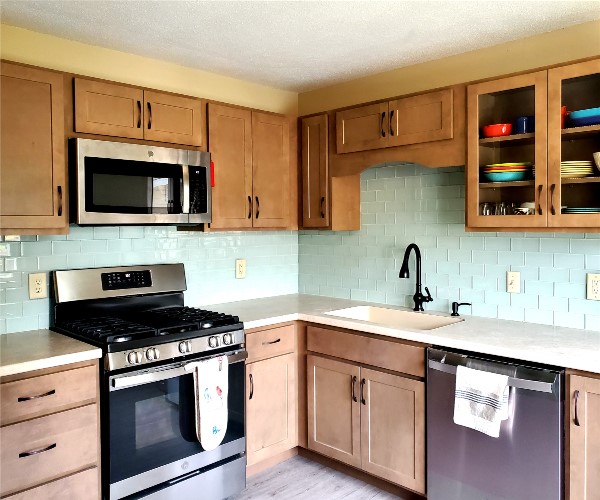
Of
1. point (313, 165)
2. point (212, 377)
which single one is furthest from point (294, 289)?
point (212, 377)

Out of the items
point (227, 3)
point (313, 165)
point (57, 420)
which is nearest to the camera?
point (57, 420)

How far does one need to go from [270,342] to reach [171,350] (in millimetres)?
740

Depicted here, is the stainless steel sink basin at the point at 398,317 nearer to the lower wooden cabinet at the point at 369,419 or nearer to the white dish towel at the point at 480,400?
the lower wooden cabinet at the point at 369,419

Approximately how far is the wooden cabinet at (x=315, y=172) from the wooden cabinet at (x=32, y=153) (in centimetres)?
161

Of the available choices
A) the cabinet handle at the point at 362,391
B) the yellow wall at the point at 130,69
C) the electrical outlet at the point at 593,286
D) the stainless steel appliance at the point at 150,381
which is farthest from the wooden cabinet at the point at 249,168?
the electrical outlet at the point at 593,286

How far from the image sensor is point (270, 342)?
10.2ft

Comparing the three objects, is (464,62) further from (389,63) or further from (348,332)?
(348,332)

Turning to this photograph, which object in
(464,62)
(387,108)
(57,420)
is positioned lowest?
(57,420)

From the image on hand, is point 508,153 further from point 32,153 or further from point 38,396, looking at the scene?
point 38,396

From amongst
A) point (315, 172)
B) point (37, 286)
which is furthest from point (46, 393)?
point (315, 172)

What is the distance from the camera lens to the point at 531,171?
2.61m

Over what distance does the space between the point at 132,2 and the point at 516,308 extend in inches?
97.4

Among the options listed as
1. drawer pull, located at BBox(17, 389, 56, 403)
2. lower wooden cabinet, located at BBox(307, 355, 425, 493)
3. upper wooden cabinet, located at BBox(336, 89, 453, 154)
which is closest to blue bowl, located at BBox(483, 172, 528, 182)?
upper wooden cabinet, located at BBox(336, 89, 453, 154)

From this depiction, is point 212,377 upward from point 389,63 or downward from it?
downward
